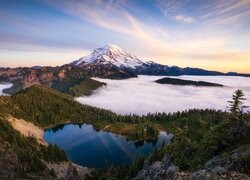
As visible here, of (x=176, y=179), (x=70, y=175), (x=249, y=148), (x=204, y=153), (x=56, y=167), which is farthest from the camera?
(x=56, y=167)

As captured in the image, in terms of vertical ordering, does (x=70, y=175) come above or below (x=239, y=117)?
below

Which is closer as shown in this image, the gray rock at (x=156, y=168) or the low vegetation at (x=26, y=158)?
the gray rock at (x=156, y=168)

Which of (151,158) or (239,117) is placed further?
(151,158)

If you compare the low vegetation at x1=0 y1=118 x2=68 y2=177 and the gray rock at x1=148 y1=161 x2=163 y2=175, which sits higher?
the gray rock at x1=148 y1=161 x2=163 y2=175

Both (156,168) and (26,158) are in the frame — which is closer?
(156,168)

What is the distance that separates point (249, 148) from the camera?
144 feet

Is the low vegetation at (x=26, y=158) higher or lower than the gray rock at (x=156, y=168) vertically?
lower

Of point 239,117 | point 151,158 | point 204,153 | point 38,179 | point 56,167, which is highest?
point 239,117

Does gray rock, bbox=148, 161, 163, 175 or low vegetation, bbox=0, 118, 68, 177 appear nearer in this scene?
gray rock, bbox=148, 161, 163, 175

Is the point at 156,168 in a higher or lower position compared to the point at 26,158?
higher

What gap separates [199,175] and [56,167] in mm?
164331

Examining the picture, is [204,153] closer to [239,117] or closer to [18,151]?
[239,117]

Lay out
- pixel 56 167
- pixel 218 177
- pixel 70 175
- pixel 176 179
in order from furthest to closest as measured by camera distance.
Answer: pixel 56 167 → pixel 70 175 → pixel 176 179 → pixel 218 177

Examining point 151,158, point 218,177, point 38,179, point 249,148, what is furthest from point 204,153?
point 38,179
